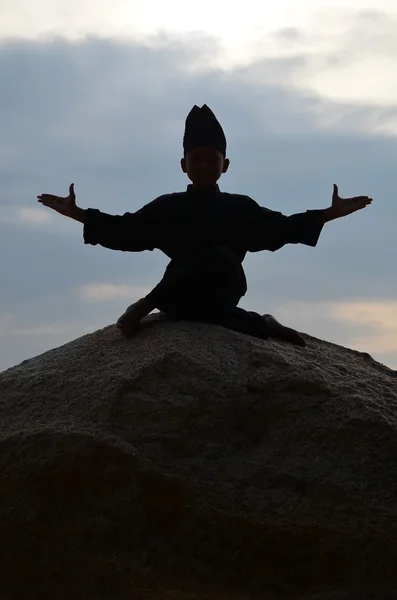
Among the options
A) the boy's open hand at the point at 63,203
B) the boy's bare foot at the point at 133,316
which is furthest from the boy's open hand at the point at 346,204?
the boy's open hand at the point at 63,203

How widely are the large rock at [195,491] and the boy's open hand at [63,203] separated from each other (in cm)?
101

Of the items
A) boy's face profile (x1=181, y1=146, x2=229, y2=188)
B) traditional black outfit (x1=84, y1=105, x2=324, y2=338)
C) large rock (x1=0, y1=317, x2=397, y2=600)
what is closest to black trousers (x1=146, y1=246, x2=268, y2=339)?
traditional black outfit (x1=84, y1=105, x2=324, y2=338)

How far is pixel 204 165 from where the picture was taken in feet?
13.5

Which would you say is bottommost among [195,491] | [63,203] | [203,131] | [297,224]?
[195,491]

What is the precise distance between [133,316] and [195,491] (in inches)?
42.9

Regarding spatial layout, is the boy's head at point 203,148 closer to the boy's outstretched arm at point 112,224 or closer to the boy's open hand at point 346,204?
the boy's outstretched arm at point 112,224

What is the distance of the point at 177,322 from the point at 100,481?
1032 mm

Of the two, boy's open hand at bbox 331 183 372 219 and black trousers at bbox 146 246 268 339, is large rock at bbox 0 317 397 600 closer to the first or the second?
black trousers at bbox 146 246 268 339

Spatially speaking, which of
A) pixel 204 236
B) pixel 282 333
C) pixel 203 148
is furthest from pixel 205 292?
pixel 203 148

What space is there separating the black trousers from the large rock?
0.54 metres

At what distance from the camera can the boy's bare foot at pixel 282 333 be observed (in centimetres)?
408

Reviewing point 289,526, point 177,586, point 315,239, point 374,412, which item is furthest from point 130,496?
point 315,239

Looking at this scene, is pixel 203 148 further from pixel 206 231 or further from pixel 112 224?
pixel 112 224

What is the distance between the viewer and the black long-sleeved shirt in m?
4.05
